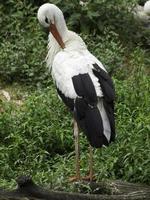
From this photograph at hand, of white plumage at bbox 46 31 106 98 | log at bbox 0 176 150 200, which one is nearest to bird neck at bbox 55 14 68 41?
white plumage at bbox 46 31 106 98

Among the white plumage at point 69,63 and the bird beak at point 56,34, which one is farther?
the bird beak at point 56,34

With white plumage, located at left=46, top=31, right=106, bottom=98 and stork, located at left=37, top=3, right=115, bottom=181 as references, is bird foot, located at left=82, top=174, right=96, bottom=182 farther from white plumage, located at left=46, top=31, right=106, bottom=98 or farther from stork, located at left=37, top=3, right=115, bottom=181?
white plumage, located at left=46, top=31, right=106, bottom=98

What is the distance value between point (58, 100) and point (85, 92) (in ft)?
6.20

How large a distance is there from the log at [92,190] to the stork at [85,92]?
12.3 inches

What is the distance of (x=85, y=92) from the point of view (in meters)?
6.01

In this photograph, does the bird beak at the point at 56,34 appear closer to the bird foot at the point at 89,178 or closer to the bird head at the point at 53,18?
the bird head at the point at 53,18

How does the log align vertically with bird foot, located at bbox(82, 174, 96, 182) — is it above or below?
below

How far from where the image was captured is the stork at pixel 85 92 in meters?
5.87

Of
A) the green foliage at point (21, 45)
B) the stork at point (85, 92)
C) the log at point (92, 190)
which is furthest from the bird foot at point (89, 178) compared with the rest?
the green foliage at point (21, 45)

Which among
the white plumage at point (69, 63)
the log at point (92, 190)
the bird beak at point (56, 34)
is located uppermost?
the bird beak at point (56, 34)

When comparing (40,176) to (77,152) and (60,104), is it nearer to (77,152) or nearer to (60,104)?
(77,152)

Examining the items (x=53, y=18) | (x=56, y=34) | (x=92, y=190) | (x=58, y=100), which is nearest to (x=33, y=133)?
(x=58, y=100)

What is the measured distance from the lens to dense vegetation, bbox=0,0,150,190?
6.53 meters

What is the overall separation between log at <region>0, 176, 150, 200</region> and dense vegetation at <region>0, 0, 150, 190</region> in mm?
269
